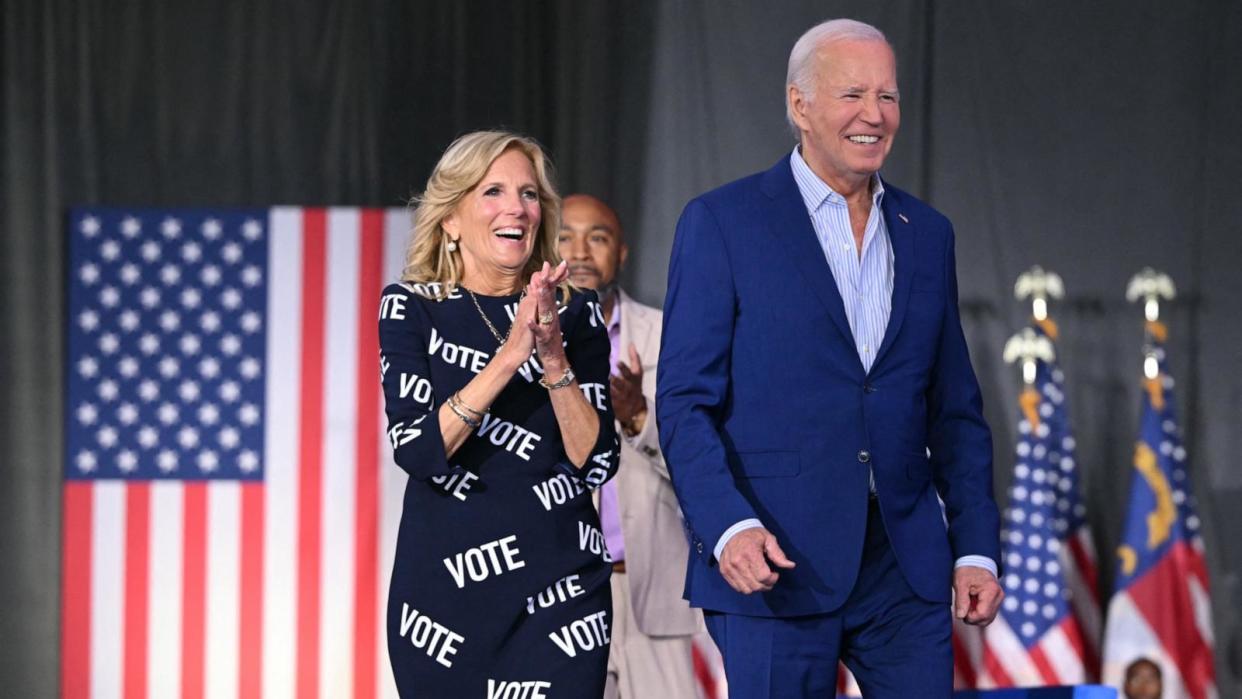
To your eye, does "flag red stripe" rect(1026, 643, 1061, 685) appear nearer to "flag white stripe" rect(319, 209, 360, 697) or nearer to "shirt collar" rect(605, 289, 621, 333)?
"shirt collar" rect(605, 289, 621, 333)

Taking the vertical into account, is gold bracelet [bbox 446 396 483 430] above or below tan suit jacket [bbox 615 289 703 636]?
above

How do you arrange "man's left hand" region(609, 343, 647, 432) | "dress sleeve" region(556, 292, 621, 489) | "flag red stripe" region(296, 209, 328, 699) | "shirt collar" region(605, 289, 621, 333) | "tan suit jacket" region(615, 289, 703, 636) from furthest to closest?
"flag red stripe" region(296, 209, 328, 699) → "shirt collar" region(605, 289, 621, 333) → "tan suit jacket" region(615, 289, 703, 636) → "man's left hand" region(609, 343, 647, 432) → "dress sleeve" region(556, 292, 621, 489)

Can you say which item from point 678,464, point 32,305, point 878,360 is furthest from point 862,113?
point 32,305

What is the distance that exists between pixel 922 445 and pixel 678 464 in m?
0.42

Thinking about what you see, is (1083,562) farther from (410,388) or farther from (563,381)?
(410,388)

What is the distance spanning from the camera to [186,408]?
4887mm

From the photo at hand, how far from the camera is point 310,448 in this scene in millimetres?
4852

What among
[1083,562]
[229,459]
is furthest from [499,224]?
[1083,562]

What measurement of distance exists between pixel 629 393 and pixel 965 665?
6.26ft

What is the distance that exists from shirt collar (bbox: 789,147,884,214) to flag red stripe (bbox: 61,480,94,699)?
3.14m

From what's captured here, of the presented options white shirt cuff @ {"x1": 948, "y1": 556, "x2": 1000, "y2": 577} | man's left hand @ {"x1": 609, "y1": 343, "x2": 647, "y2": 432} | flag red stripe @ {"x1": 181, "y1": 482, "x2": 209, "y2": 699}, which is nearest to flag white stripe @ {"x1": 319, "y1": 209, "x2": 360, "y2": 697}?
flag red stripe @ {"x1": 181, "y1": 482, "x2": 209, "y2": 699}

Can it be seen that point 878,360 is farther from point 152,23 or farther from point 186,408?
point 152,23

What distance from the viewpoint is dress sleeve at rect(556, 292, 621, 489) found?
2555 millimetres

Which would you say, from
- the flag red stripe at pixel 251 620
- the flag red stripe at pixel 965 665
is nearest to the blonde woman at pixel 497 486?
the flag red stripe at pixel 251 620
